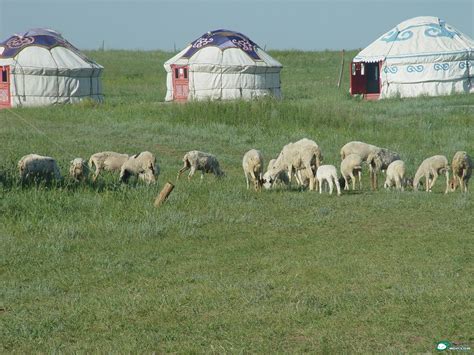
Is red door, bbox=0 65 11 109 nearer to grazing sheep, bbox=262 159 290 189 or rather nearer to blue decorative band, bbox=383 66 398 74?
blue decorative band, bbox=383 66 398 74

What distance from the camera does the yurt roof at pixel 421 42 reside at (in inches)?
1299

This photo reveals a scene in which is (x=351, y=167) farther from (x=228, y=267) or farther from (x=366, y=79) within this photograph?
(x=366, y=79)

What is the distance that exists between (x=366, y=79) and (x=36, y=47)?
553 inches

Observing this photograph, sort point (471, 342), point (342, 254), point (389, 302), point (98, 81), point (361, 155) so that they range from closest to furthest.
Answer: point (471, 342) < point (389, 302) < point (342, 254) < point (361, 155) < point (98, 81)

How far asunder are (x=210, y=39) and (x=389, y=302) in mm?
26647

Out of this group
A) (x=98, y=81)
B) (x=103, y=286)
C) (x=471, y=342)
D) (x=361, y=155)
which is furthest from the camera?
(x=98, y=81)

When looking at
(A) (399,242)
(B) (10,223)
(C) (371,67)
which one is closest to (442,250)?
(A) (399,242)

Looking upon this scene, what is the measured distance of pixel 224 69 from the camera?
32594 millimetres

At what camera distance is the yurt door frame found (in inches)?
1409

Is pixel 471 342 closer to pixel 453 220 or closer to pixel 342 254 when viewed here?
pixel 342 254

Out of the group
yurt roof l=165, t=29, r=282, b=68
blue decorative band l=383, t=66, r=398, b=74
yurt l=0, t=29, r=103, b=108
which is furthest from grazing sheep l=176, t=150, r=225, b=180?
blue decorative band l=383, t=66, r=398, b=74

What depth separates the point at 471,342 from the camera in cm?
664

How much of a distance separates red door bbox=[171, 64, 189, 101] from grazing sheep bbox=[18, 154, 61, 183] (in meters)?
20.5

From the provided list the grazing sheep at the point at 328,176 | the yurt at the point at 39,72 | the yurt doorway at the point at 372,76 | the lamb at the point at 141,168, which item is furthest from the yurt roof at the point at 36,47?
the grazing sheep at the point at 328,176
